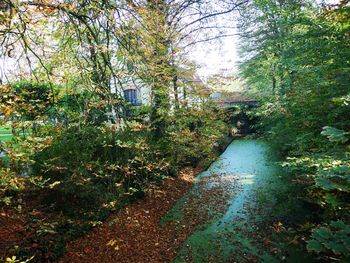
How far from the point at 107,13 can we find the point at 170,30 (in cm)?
380

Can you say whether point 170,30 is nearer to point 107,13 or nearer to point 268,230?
point 107,13

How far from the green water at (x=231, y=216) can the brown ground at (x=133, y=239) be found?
23 cm

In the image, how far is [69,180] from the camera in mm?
3668

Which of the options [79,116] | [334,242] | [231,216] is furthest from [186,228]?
[334,242]

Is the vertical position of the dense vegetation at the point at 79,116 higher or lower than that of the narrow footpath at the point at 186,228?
higher

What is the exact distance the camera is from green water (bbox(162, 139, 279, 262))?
3.62 m

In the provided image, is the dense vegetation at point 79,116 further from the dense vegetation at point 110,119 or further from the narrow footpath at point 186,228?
the narrow footpath at point 186,228

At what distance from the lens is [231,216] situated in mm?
4852

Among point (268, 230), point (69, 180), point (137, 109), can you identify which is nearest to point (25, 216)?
point (69, 180)

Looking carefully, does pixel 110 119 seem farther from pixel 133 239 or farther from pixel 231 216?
pixel 231 216

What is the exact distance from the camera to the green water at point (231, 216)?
3.62 m

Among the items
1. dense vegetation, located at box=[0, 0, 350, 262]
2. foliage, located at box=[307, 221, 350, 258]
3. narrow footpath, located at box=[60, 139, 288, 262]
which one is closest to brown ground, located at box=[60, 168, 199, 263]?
narrow footpath, located at box=[60, 139, 288, 262]

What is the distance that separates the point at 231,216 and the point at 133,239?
82.9 inches

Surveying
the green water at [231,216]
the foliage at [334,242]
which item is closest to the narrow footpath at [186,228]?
the green water at [231,216]
